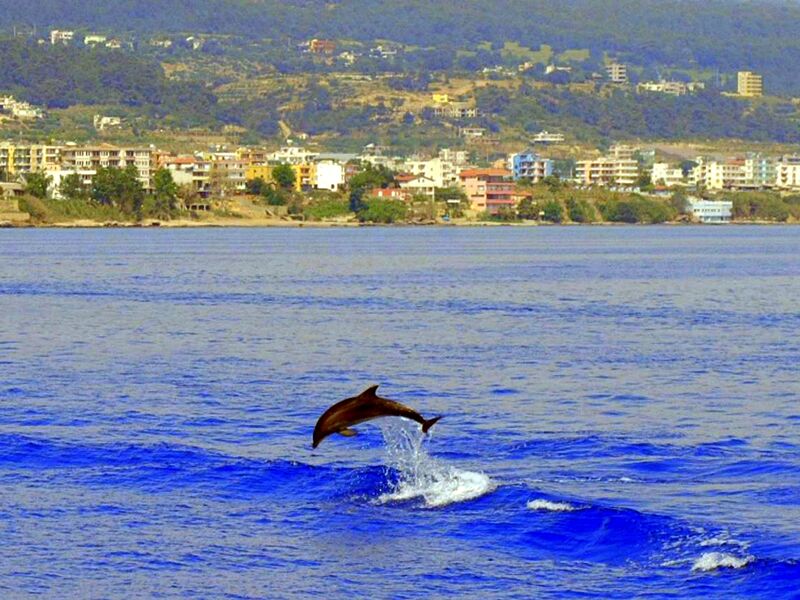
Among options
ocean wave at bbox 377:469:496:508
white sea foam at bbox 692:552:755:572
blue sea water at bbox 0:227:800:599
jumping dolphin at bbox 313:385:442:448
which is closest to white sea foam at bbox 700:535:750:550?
blue sea water at bbox 0:227:800:599

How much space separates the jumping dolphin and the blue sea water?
1.43 meters

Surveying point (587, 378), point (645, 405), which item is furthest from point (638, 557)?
point (587, 378)

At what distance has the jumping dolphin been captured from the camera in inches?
827

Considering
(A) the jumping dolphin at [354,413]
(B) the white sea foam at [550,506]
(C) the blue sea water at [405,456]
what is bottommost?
(C) the blue sea water at [405,456]

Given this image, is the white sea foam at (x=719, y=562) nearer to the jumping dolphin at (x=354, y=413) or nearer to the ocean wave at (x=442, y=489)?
the jumping dolphin at (x=354, y=413)

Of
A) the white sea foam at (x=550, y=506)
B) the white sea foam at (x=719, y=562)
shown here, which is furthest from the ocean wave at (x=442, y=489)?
the white sea foam at (x=719, y=562)

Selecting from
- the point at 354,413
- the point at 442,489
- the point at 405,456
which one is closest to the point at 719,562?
the point at 354,413

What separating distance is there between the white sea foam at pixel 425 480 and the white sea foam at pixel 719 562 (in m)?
4.34

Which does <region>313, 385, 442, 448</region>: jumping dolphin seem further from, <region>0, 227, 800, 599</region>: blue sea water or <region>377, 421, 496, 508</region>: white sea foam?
<region>377, 421, 496, 508</region>: white sea foam

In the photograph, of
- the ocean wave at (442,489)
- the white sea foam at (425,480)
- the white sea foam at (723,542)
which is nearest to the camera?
the white sea foam at (723,542)

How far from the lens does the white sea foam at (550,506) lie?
22750 millimetres

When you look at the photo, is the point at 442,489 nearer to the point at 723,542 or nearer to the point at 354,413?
the point at 354,413

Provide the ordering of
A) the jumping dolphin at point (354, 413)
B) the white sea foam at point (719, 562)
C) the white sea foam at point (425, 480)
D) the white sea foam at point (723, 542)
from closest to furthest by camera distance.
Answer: the white sea foam at point (719, 562)
the white sea foam at point (723, 542)
the jumping dolphin at point (354, 413)
the white sea foam at point (425, 480)

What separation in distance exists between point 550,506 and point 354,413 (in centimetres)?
327
